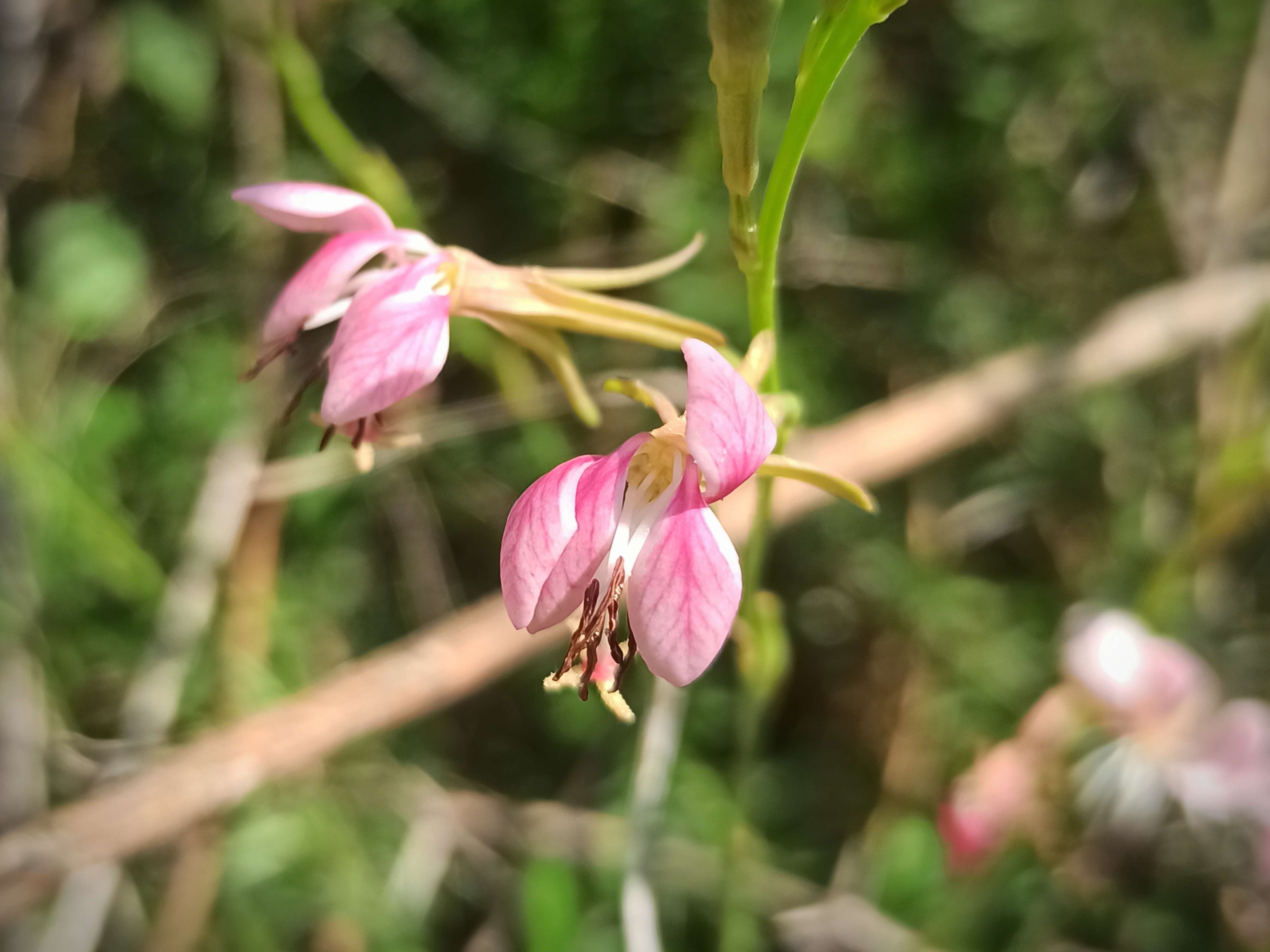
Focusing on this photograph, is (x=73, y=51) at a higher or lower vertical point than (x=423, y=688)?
higher

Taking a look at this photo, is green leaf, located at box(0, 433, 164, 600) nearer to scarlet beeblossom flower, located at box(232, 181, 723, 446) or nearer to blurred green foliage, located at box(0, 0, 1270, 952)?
blurred green foliage, located at box(0, 0, 1270, 952)

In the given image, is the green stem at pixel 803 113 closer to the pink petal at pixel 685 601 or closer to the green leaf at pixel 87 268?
the pink petal at pixel 685 601

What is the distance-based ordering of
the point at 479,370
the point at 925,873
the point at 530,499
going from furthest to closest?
the point at 479,370
the point at 925,873
the point at 530,499

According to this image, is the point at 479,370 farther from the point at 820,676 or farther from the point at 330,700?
the point at 820,676

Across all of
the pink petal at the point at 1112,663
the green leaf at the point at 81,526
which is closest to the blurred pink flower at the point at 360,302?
the green leaf at the point at 81,526

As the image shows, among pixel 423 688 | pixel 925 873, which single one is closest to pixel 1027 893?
pixel 925 873

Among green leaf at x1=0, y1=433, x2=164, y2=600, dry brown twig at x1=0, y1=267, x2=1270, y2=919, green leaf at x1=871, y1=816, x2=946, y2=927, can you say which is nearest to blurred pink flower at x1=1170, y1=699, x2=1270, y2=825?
green leaf at x1=871, y1=816, x2=946, y2=927
